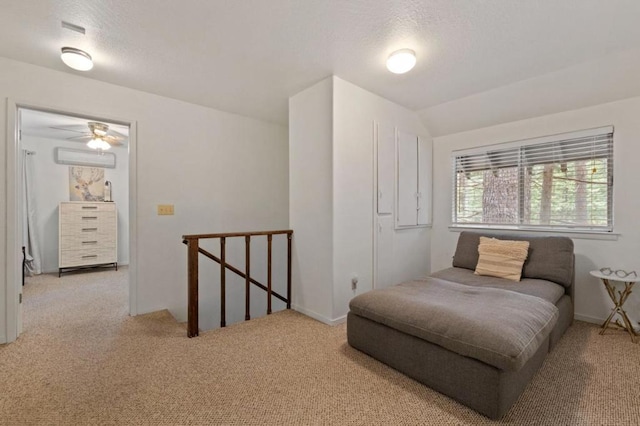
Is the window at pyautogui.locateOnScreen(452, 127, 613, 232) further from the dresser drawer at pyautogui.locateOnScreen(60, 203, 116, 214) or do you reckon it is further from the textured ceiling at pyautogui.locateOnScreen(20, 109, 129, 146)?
the dresser drawer at pyautogui.locateOnScreen(60, 203, 116, 214)

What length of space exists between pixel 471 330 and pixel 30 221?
6489mm

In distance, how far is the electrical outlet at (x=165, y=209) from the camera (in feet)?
10.4

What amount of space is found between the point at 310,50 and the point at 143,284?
9.20ft

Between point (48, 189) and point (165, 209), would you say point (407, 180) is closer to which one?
point (165, 209)

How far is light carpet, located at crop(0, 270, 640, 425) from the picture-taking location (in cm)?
152

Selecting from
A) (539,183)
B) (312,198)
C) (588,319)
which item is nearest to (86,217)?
(312,198)

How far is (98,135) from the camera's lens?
4184 millimetres

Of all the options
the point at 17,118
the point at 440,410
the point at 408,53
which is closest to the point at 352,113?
the point at 408,53

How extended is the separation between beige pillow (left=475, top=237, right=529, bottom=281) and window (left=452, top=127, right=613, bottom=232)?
0.59m

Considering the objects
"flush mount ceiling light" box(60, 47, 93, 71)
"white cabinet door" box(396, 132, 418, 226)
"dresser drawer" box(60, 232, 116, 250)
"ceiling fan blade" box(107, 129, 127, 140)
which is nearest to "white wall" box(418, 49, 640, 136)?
"white cabinet door" box(396, 132, 418, 226)

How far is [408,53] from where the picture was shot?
2238 millimetres

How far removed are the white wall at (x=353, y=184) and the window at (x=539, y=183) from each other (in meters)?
1.36

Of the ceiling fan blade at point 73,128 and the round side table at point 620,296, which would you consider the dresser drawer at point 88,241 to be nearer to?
the ceiling fan blade at point 73,128

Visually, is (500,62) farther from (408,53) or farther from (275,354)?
(275,354)
